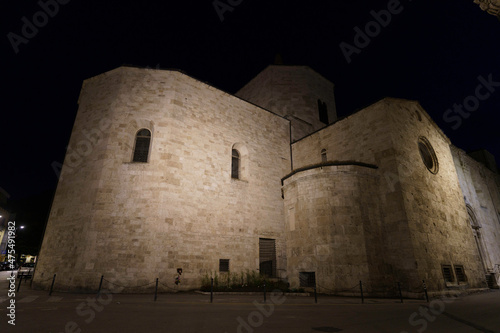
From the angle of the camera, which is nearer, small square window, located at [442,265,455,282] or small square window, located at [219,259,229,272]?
small square window, located at [442,265,455,282]

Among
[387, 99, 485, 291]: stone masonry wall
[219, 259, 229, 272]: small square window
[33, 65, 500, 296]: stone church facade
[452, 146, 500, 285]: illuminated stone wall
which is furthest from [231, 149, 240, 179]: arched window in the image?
[452, 146, 500, 285]: illuminated stone wall

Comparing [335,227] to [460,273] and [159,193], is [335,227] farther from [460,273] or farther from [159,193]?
[159,193]

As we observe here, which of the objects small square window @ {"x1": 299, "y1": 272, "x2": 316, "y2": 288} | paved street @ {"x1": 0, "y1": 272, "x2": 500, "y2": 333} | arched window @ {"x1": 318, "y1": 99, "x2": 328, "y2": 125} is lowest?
paved street @ {"x1": 0, "y1": 272, "x2": 500, "y2": 333}

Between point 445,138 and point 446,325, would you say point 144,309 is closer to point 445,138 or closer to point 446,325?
point 446,325

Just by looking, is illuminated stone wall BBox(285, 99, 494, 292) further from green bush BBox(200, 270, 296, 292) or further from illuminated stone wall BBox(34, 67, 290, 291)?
illuminated stone wall BBox(34, 67, 290, 291)

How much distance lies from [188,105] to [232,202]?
18.9 ft

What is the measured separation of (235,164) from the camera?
1516 cm

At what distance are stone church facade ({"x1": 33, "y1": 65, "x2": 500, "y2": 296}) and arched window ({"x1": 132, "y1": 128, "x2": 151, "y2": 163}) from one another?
56 mm

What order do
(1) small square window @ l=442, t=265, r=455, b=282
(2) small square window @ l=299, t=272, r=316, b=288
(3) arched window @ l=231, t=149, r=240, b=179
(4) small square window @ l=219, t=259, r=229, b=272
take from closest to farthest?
1. (2) small square window @ l=299, t=272, r=316, b=288
2. (1) small square window @ l=442, t=265, r=455, b=282
3. (4) small square window @ l=219, t=259, r=229, b=272
4. (3) arched window @ l=231, t=149, r=240, b=179

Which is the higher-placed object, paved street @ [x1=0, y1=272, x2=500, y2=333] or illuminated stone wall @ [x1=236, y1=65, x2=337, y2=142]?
illuminated stone wall @ [x1=236, y1=65, x2=337, y2=142]

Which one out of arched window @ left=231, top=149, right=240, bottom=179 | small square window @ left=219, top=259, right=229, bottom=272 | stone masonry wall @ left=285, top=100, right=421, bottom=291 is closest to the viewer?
stone masonry wall @ left=285, top=100, right=421, bottom=291

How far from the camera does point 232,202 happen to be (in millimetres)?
13414

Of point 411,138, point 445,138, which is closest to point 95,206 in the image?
point 411,138

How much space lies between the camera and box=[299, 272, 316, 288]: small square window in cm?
1076
